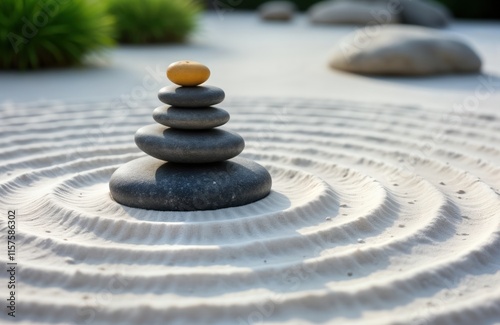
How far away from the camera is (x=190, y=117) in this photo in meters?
4.07

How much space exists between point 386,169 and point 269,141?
1.16m

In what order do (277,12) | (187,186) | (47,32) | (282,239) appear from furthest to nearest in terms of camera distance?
(277,12)
(47,32)
(187,186)
(282,239)

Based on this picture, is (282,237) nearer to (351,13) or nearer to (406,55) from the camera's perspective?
(406,55)

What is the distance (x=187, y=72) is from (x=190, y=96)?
137 mm

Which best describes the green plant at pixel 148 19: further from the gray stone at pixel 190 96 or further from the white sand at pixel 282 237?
the gray stone at pixel 190 96

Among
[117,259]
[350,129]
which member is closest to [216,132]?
[117,259]

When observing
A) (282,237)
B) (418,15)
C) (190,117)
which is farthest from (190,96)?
(418,15)

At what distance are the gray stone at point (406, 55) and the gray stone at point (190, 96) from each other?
5652 mm

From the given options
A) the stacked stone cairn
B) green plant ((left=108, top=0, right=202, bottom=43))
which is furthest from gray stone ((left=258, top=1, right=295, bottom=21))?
the stacked stone cairn

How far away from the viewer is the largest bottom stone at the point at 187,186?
3.93 m

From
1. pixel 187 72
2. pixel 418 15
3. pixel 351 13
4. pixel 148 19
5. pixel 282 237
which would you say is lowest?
pixel 351 13

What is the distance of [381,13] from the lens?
699 inches

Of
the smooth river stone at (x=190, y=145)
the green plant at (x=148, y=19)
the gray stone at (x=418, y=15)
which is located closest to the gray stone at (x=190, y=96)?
the smooth river stone at (x=190, y=145)

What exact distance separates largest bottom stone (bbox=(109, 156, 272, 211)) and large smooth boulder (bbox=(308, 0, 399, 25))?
542 inches
